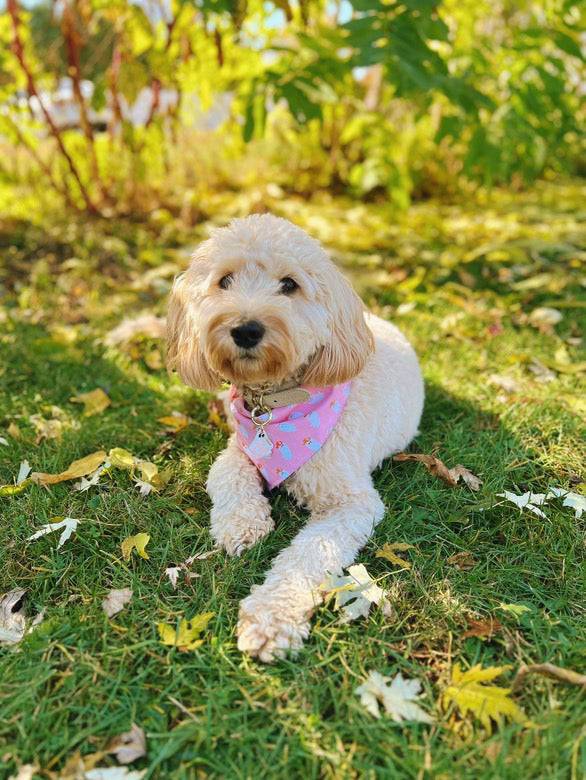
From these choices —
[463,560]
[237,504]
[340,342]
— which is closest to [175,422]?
[237,504]

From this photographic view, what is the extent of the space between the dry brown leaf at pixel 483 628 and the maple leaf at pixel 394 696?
311mm

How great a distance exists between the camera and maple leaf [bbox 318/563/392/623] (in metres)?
2.22

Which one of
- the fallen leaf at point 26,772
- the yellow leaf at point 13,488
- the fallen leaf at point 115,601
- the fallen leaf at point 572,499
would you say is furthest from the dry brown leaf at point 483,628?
the yellow leaf at point 13,488

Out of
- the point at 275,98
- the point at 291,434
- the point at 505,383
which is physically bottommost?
the point at 505,383

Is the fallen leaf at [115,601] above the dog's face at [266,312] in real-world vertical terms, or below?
below

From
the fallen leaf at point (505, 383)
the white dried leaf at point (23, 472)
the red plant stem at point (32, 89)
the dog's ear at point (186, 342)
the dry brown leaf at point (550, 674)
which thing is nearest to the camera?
the dry brown leaf at point (550, 674)

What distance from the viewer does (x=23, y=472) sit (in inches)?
118

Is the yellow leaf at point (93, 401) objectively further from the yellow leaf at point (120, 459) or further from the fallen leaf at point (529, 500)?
the fallen leaf at point (529, 500)

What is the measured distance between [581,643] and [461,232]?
5.58 m

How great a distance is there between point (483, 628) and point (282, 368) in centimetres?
123

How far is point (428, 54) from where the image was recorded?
429 centimetres

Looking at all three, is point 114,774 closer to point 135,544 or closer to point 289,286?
point 135,544

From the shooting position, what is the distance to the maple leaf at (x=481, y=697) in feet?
6.05

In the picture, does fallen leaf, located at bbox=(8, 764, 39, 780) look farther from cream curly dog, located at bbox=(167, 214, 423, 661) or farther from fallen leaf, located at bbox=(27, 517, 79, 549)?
fallen leaf, located at bbox=(27, 517, 79, 549)
